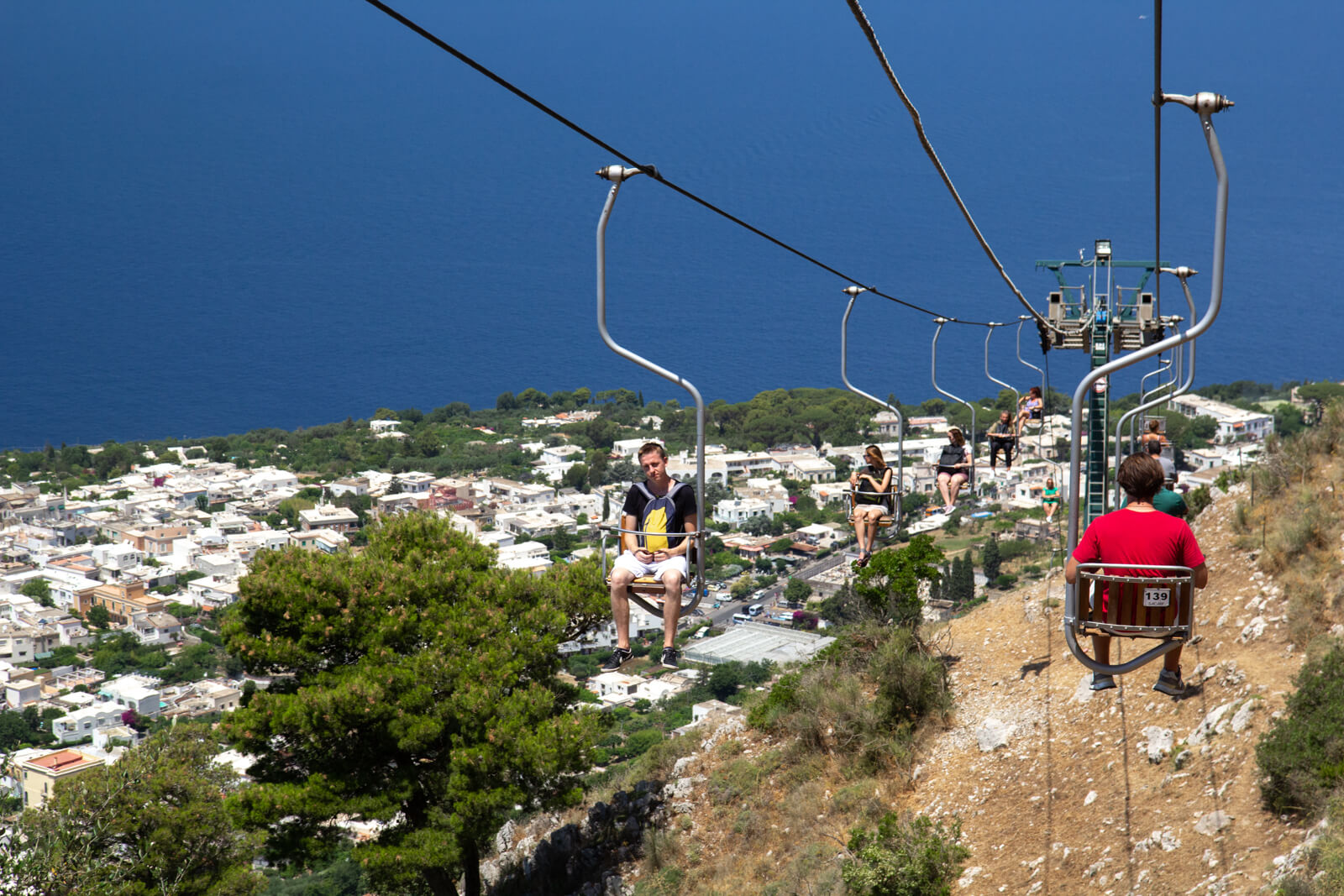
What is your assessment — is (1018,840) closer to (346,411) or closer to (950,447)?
(950,447)

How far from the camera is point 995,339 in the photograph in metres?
166

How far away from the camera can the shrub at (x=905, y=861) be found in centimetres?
779

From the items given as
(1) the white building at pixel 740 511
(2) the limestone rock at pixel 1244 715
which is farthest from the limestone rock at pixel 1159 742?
(1) the white building at pixel 740 511

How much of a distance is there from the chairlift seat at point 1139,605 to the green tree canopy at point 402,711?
19.9ft

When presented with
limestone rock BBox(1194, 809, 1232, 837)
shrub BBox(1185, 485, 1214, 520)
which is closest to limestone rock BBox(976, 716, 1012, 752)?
limestone rock BBox(1194, 809, 1232, 837)

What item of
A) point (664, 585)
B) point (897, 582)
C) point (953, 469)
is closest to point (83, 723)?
point (897, 582)

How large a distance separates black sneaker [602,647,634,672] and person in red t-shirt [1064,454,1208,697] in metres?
2.56

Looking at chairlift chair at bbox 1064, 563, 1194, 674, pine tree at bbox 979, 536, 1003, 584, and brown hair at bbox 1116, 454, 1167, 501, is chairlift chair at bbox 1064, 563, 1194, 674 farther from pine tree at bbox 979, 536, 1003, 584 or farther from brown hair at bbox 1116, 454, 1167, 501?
pine tree at bbox 979, 536, 1003, 584

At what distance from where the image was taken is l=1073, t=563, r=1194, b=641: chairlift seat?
4270 mm

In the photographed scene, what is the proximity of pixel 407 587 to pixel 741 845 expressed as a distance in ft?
12.7

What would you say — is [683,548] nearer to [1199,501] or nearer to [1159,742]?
[1159,742]

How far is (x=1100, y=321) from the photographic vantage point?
12898 mm

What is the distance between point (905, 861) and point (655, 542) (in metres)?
3.35

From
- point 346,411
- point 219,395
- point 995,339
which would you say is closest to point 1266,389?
point 995,339
